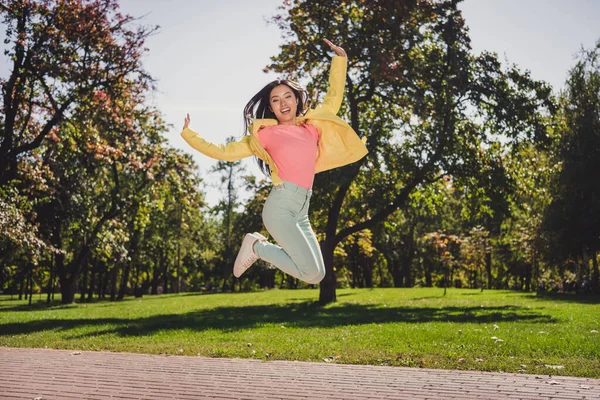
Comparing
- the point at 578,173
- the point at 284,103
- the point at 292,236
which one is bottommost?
the point at 292,236

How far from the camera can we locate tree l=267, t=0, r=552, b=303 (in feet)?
59.6

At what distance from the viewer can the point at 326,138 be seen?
4.82 meters

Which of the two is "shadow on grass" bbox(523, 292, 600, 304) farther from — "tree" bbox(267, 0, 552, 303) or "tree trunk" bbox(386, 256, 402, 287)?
"tree trunk" bbox(386, 256, 402, 287)

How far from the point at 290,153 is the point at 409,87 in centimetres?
1470

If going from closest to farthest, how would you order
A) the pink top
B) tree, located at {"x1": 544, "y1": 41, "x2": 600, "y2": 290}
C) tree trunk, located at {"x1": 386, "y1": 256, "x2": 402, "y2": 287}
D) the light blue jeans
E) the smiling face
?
the light blue jeans
the pink top
the smiling face
tree, located at {"x1": 544, "y1": 41, "x2": 600, "y2": 290}
tree trunk, located at {"x1": 386, "y1": 256, "x2": 402, "y2": 287}

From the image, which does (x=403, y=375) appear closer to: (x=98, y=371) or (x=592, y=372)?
(x=592, y=372)

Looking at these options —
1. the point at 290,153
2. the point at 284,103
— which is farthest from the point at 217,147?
the point at 284,103

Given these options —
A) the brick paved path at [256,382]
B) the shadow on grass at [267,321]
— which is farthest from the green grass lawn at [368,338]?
the brick paved path at [256,382]

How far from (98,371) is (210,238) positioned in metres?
41.5

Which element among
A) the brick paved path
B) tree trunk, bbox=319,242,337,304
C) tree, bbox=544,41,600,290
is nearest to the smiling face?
the brick paved path

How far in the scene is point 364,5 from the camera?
18422 millimetres

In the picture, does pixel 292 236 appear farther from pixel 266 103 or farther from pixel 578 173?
pixel 578 173

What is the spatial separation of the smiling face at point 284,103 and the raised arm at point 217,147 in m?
0.40

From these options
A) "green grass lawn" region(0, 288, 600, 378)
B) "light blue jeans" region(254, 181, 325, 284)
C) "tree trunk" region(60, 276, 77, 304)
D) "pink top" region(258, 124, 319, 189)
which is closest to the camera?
"light blue jeans" region(254, 181, 325, 284)
